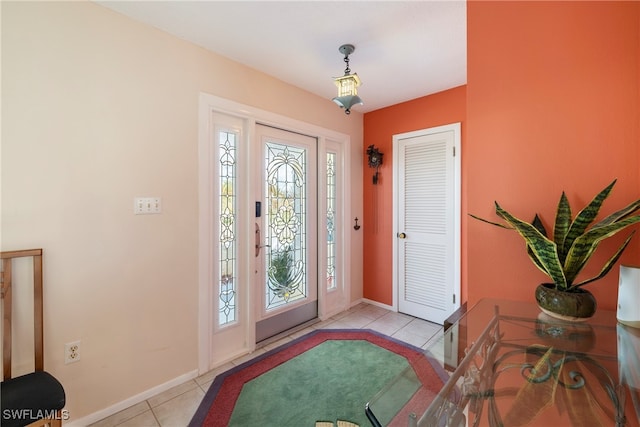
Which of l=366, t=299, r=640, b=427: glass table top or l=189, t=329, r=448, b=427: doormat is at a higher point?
l=366, t=299, r=640, b=427: glass table top

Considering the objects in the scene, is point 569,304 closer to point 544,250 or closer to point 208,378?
point 544,250

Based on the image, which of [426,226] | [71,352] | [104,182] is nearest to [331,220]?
[426,226]

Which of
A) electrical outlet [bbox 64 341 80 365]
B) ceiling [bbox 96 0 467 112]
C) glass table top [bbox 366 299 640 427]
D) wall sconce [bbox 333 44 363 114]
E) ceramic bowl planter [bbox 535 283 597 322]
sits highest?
ceiling [bbox 96 0 467 112]

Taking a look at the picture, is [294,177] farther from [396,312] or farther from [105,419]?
[105,419]

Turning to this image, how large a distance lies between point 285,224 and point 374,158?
1461mm

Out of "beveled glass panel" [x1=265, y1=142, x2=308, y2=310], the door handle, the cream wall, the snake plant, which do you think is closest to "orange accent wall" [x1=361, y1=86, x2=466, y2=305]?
"beveled glass panel" [x1=265, y1=142, x2=308, y2=310]

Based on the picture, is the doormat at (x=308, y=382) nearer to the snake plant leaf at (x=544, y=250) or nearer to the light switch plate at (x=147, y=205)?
the snake plant leaf at (x=544, y=250)

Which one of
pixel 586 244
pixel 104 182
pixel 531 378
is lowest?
pixel 531 378

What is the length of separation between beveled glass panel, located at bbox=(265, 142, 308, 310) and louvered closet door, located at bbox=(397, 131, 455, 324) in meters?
1.23

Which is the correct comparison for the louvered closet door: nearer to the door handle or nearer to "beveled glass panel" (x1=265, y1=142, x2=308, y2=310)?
"beveled glass panel" (x1=265, y1=142, x2=308, y2=310)

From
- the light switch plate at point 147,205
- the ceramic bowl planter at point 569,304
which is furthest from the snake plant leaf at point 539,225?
the light switch plate at point 147,205

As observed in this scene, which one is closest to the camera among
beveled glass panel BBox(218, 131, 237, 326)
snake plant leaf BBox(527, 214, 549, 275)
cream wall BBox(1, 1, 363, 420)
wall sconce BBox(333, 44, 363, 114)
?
snake plant leaf BBox(527, 214, 549, 275)

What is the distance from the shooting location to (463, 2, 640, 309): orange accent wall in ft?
3.42

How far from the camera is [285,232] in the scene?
9.08ft
